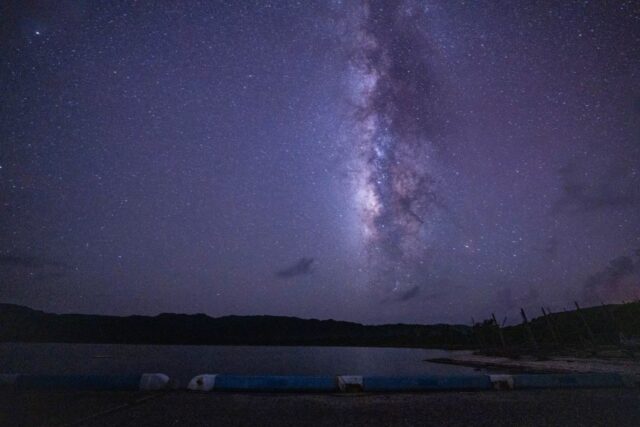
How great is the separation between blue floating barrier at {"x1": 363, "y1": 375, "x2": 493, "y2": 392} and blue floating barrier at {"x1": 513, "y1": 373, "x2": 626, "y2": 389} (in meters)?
1.90

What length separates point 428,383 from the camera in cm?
1747

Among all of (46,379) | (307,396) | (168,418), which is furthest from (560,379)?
(46,379)

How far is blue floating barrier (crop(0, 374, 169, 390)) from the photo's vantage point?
1587cm

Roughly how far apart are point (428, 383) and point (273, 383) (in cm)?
772

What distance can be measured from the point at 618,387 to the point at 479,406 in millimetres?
11135

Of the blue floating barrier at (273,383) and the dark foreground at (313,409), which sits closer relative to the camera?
the dark foreground at (313,409)

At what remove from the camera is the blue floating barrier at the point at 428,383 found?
1684 centimetres

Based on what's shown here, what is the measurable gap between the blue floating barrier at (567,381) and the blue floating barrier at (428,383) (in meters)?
1.90

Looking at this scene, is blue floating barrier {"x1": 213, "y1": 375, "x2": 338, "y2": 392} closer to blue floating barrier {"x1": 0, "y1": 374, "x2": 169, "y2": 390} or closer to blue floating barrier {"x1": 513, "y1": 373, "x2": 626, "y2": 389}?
blue floating barrier {"x1": 0, "y1": 374, "x2": 169, "y2": 390}

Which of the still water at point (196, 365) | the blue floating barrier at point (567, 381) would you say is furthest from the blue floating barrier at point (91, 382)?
the blue floating barrier at point (567, 381)

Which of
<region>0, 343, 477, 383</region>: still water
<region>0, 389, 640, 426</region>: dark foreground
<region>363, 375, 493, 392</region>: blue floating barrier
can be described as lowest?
<region>0, 389, 640, 426</region>: dark foreground

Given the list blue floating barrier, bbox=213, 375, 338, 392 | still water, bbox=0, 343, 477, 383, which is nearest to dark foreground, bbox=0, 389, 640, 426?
blue floating barrier, bbox=213, 375, 338, 392

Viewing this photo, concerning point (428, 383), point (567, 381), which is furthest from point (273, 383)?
point (567, 381)

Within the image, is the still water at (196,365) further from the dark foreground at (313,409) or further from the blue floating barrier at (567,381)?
the blue floating barrier at (567,381)
